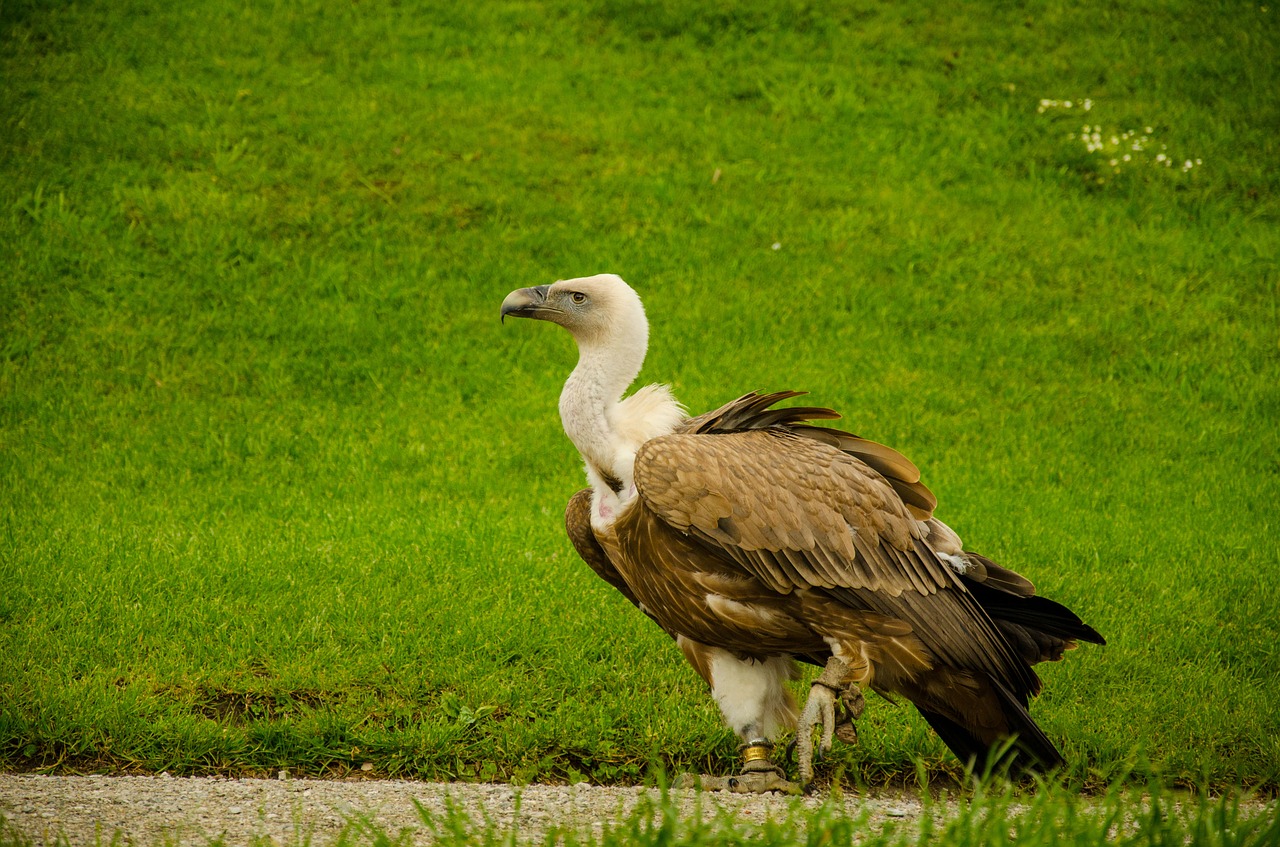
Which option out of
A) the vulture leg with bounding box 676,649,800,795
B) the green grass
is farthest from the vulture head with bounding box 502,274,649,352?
the green grass

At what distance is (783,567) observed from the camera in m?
4.55

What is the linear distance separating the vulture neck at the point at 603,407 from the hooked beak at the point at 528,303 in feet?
0.74

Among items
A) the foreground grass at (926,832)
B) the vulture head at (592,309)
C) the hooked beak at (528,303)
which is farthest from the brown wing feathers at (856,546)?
the foreground grass at (926,832)

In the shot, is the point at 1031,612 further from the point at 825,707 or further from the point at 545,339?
the point at 545,339

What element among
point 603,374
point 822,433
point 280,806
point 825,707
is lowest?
point 280,806

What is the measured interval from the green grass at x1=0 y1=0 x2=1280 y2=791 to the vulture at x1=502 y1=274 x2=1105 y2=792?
0.49m

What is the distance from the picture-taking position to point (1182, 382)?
10367 mm

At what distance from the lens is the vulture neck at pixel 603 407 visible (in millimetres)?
4855

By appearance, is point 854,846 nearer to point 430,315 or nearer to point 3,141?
point 430,315

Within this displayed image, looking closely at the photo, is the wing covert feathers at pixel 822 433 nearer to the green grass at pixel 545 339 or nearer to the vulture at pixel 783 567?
the vulture at pixel 783 567

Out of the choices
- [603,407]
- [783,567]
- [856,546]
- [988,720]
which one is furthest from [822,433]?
[988,720]

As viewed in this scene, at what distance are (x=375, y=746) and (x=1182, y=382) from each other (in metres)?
7.72

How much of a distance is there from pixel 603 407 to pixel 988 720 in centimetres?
196

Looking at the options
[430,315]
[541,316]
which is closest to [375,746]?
[541,316]
